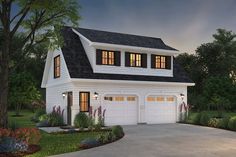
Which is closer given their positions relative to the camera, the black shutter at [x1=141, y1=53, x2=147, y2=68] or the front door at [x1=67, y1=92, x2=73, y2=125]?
the front door at [x1=67, y1=92, x2=73, y2=125]

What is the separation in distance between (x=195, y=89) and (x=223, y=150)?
37.0 meters

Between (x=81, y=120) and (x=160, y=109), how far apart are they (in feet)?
22.5

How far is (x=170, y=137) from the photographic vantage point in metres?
14.9

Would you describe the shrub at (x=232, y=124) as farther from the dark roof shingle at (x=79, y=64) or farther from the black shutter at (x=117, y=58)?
the black shutter at (x=117, y=58)

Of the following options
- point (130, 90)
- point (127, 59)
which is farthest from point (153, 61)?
point (130, 90)

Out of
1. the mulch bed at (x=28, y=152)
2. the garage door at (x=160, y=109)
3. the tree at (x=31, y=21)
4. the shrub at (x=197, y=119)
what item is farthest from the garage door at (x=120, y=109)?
the mulch bed at (x=28, y=152)

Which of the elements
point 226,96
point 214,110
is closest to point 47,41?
point 226,96

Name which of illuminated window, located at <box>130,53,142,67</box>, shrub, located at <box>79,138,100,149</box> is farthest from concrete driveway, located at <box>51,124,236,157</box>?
illuminated window, located at <box>130,53,142,67</box>

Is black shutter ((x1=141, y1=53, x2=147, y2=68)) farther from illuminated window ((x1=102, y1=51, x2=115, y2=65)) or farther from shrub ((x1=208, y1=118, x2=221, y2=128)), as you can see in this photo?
shrub ((x1=208, y1=118, x2=221, y2=128))

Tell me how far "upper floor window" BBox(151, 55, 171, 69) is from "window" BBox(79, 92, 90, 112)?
236 inches

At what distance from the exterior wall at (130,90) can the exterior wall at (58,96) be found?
102cm

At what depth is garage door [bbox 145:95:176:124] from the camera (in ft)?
73.8

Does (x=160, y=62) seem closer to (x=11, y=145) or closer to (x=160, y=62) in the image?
(x=160, y=62)

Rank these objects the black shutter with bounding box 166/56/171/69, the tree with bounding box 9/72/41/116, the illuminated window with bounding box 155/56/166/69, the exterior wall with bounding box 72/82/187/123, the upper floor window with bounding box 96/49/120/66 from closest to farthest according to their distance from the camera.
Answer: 1. the exterior wall with bounding box 72/82/187/123
2. the upper floor window with bounding box 96/49/120/66
3. the illuminated window with bounding box 155/56/166/69
4. the black shutter with bounding box 166/56/171/69
5. the tree with bounding box 9/72/41/116
